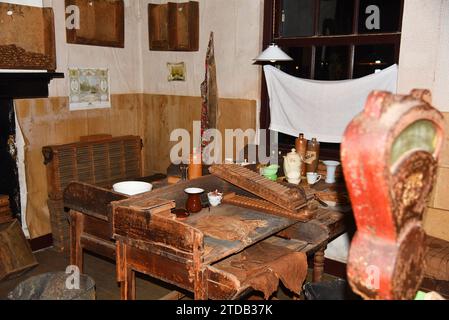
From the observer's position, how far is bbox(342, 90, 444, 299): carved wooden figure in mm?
1223

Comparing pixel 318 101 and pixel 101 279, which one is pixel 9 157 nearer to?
pixel 101 279

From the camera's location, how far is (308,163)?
404 centimetres

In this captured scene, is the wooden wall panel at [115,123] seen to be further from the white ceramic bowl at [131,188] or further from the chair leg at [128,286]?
the chair leg at [128,286]

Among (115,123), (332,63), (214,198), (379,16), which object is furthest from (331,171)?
(115,123)

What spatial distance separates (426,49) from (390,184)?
290 cm

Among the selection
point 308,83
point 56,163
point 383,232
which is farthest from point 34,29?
point 383,232

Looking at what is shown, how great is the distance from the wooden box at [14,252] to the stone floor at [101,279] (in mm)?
78

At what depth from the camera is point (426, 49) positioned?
3.65 metres

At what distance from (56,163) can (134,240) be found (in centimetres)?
252

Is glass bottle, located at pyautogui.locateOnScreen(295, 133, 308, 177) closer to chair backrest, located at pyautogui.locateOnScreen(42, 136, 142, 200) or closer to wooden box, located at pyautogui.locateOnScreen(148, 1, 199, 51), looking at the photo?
wooden box, located at pyautogui.locateOnScreen(148, 1, 199, 51)

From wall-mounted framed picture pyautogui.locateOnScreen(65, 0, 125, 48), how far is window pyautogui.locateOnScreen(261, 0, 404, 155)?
6.48ft

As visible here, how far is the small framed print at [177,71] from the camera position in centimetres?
548

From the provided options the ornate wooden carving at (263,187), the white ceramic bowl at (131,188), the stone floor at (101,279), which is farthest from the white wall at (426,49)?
the white ceramic bowl at (131,188)

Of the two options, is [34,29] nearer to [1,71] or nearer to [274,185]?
[1,71]
